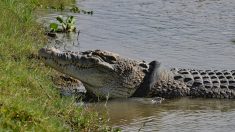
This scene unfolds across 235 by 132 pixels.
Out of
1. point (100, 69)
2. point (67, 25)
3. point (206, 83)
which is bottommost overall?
point (206, 83)

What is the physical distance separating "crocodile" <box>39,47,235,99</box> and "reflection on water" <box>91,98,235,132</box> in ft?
0.54

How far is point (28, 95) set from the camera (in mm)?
5910

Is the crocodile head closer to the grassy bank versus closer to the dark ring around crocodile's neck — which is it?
the dark ring around crocodile's neck

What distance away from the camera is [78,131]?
18.2 ft

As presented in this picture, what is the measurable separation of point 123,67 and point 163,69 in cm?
56

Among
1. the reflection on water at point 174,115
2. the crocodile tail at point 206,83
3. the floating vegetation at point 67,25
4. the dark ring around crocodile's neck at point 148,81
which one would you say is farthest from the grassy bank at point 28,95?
the floating vegetation at point 67,25

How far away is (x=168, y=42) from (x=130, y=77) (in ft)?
10.9

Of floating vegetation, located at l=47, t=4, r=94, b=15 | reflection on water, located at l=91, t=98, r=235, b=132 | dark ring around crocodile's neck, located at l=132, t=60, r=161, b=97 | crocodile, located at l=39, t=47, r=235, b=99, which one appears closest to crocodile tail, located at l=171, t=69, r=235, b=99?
crocodile, located at l=39, t=47, r=235, b=99

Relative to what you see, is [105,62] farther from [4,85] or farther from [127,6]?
[127,6]

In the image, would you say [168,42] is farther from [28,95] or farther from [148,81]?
[28,95]

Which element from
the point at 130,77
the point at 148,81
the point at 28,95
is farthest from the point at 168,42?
the point at 28,95

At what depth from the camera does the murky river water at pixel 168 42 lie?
689cm

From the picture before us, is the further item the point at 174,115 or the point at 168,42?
the point at 168,42

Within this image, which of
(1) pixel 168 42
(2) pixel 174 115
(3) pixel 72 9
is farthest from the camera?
(3) pixel 72 9
